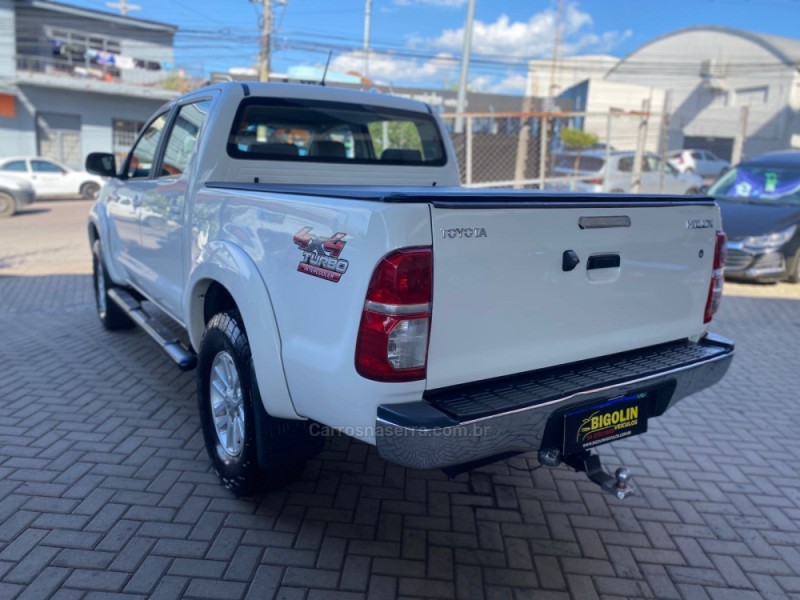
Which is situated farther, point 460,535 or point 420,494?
point 420,494

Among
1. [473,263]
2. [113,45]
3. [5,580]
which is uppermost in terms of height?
[113,45]

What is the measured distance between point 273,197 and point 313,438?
42.0 inches

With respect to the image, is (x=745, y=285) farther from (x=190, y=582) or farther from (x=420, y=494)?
(x=190, y=582)

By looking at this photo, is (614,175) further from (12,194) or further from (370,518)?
(12,194)

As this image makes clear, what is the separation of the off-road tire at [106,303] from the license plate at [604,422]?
4667 mm

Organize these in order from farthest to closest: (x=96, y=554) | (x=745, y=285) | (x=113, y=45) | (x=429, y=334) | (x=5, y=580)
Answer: (x=113, y=45) → (x=745, y=285) → (x=96, y=554) → (x=5, y=580) → (x=429, y=334)

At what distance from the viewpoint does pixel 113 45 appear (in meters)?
31.1

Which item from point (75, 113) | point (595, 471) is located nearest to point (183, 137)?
point (595, 471)

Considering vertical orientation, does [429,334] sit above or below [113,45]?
below

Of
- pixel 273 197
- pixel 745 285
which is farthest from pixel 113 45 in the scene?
pixel 273 197

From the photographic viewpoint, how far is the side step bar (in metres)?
3.71

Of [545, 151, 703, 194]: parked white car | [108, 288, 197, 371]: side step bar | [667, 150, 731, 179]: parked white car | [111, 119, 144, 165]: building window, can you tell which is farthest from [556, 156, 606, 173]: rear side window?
[111, 119, 144, 165]: building window

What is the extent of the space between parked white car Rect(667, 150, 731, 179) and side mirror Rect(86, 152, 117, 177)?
65.9 feet

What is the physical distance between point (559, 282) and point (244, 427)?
1550 mm
